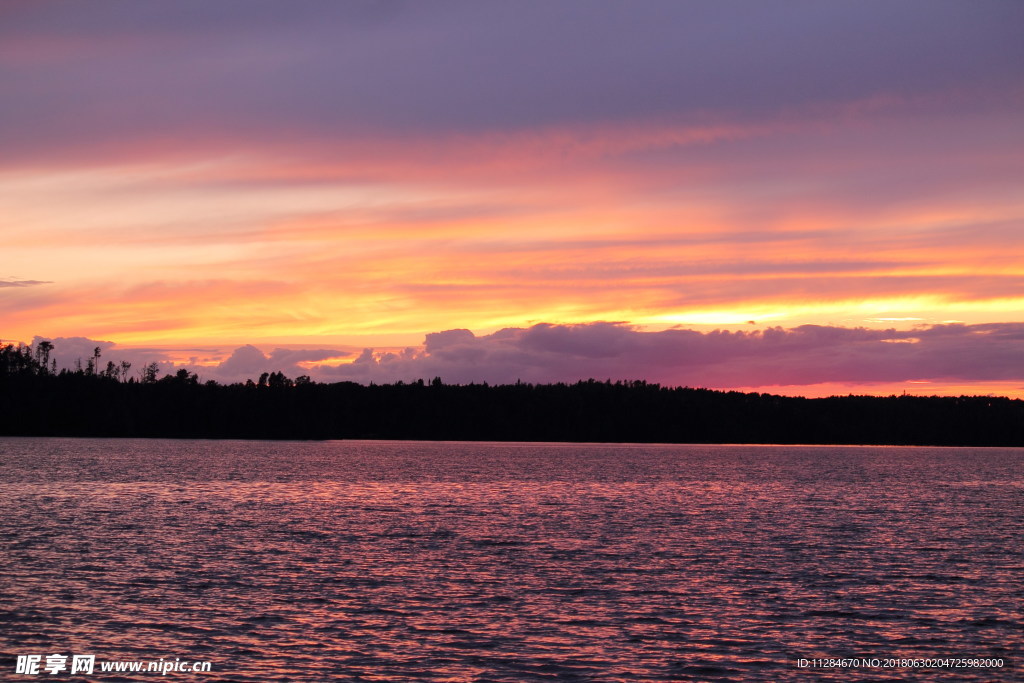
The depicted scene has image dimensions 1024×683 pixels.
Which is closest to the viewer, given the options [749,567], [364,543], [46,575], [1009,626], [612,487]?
[1009,626]

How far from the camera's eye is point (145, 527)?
61344 mm

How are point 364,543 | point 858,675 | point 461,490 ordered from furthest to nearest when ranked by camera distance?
point 461,490 < point 364,543 < point 858,675

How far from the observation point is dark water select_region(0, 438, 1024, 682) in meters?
28.5

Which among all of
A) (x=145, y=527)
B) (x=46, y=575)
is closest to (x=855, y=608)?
(x=46, y=575)

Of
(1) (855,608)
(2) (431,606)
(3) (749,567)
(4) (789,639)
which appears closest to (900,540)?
(3) (749,567)

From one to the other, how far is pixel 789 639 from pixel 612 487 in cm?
8464

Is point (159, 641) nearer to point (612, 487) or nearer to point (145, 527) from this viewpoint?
point (145, 527)

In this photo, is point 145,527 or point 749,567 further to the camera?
point 145,527

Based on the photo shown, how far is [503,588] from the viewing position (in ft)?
131

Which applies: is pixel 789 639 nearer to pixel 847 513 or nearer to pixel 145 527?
pixel 145 527

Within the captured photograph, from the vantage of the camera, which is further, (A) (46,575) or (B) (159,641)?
(A) (46,575)

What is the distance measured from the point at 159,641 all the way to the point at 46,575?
14.4m

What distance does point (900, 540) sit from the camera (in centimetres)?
6016

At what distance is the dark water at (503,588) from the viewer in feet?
93.7
